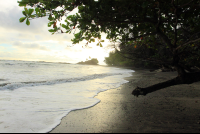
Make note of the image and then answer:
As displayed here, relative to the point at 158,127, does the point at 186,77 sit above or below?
above

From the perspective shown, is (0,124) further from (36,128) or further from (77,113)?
(77,113)

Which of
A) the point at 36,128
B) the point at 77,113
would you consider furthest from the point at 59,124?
the point at 77,113

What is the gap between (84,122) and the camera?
372 cm

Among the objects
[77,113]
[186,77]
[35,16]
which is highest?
[35,16]

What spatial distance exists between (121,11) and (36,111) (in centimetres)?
386

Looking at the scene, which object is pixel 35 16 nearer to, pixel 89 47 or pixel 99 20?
pixel 99 20

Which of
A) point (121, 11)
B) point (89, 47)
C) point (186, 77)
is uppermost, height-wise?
point (121, 11)

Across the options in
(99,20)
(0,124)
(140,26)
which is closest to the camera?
(0,124)

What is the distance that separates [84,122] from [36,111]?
1.85 m

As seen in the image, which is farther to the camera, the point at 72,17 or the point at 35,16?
the point at 72,17

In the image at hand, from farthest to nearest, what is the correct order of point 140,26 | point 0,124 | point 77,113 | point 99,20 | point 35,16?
point 140,26, point 77,113, point 99,20, point 0,124, point 35,16

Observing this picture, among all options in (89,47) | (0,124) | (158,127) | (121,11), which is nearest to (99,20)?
(121,11)

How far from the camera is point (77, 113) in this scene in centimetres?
449

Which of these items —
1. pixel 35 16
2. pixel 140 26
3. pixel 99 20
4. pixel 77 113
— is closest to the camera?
pixel 35 16
